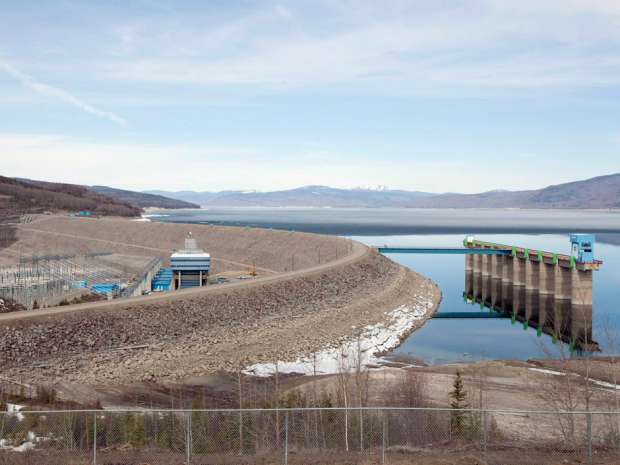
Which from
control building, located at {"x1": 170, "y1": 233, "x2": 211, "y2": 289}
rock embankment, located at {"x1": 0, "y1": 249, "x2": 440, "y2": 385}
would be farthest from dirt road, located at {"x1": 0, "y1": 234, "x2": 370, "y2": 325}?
control building, located at {"x1": 170, "y1": 233, "x2": 211, "y2": 289}

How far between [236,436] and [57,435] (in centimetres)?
441

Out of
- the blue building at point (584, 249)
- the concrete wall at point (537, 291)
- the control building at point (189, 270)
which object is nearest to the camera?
the concrete wall at point (537, 291)

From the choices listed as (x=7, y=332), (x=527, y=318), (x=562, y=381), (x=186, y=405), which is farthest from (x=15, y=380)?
(x=527, y=318)

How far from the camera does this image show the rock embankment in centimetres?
2989

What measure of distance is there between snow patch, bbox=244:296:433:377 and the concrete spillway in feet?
34.9

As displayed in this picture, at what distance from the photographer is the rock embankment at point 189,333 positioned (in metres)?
29.9

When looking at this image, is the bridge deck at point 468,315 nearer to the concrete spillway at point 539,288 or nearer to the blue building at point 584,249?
the concrete spillway at point 539,288

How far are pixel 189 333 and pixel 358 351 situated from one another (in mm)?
13252

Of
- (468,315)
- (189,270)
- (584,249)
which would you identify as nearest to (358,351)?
(468,315)

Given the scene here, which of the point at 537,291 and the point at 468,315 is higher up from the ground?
the point at 537,291

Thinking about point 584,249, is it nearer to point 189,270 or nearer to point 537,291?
point 537,291

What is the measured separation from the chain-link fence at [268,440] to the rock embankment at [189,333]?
479 inches

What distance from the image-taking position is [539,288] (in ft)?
205

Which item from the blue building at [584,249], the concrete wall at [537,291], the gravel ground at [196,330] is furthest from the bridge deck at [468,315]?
the blue building at [584,249]
